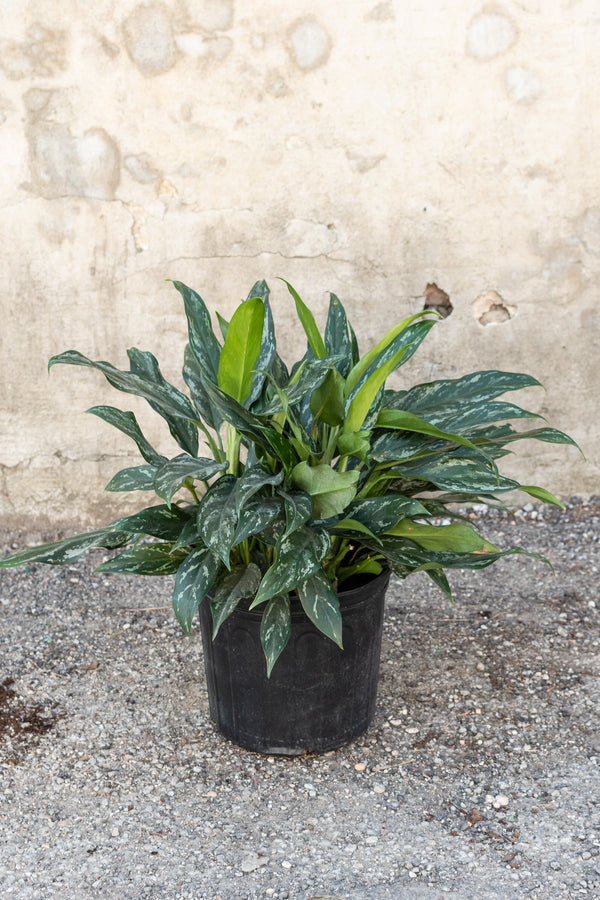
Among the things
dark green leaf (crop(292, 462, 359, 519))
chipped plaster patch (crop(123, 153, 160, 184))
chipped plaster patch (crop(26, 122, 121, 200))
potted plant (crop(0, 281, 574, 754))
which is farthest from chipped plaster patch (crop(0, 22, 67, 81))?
dark green leaf (crop(292, 462, 359, 519))

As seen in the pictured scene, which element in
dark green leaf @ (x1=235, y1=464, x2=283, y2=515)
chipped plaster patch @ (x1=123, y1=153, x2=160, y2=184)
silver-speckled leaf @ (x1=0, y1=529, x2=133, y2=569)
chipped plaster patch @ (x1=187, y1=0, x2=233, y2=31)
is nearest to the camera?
dark green leaf @ (x1=235, y1=464, x2=283, y2=515)

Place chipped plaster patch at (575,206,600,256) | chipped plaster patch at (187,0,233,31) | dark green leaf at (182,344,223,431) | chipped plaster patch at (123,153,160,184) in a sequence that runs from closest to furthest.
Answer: dark green leaf at (182,344,223,431), chipped plaster patch at (187,0,233,31), chipped plaster patch at (123,153,160,184), chipped plaster patch at (575,206,600,256)

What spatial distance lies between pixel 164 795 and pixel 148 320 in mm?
1490

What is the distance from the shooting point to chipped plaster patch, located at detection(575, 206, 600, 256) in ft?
9.36

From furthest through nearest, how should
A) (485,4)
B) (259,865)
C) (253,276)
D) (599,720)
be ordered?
(253,276) < (485,4) < (599,720) < (259,865)

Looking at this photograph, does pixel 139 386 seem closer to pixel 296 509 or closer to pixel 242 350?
pixel 242 350

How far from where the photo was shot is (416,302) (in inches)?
114

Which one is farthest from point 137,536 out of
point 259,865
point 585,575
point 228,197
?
point 585,575

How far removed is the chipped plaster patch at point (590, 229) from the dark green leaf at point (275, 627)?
1.71 metres

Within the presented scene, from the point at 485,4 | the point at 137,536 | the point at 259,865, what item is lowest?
the point at 259,865

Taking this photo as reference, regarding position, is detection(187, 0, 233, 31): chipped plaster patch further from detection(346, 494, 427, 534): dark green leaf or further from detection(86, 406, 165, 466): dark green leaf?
detection(346, 494, 427, 534): dark green leaf

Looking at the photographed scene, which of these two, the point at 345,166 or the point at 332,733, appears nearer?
the point at 332,733

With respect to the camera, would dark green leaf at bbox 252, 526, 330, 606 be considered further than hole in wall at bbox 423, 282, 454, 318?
No

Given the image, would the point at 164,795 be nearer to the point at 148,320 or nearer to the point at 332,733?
the point at 332,733
